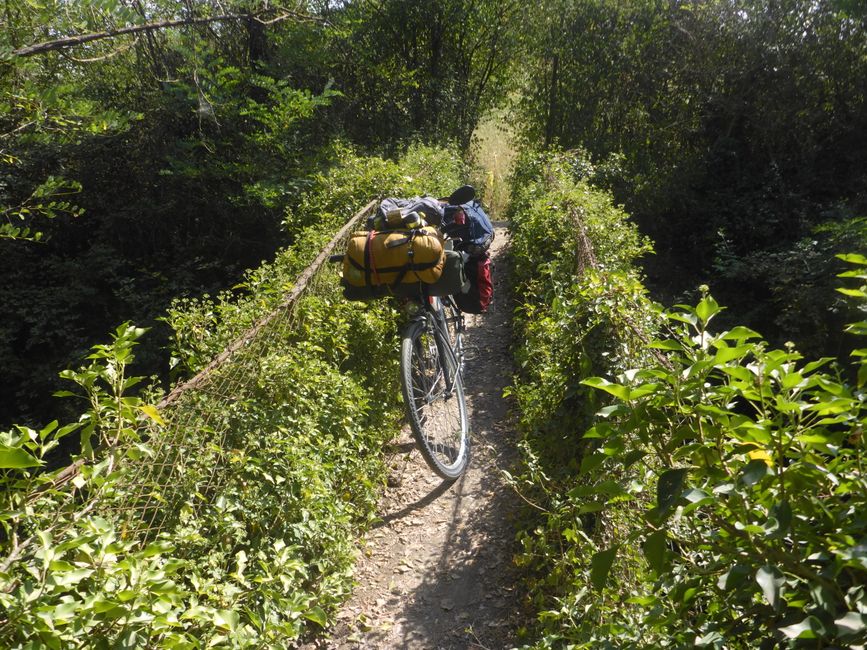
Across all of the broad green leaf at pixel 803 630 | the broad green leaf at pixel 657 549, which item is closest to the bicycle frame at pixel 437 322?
the broad green leaf at pixel 657 549

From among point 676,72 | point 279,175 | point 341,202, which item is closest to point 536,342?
point 341,202

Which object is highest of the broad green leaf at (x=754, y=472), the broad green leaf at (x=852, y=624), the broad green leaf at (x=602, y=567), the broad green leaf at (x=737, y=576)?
the broad green leaf at (x=754, y=472)

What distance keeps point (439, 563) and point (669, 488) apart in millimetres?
2660

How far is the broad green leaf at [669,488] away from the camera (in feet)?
3.78

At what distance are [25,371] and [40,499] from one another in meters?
10.1

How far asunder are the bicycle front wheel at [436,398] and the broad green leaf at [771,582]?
8.68 ft

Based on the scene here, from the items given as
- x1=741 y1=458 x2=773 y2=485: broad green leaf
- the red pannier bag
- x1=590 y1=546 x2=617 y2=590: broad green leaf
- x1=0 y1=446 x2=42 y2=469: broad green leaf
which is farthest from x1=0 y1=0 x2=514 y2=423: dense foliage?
x1=741 y1=458 x2=773 y2=485: broad green leaf

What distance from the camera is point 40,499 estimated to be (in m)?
1.80

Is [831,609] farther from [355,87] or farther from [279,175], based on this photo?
[355,87]

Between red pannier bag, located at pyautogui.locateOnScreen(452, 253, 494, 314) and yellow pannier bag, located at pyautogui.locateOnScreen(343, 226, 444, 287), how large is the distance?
1496mm

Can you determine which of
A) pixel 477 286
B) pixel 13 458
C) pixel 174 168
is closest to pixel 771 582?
A: pixel 13 458

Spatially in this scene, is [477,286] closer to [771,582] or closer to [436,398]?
[436,398]

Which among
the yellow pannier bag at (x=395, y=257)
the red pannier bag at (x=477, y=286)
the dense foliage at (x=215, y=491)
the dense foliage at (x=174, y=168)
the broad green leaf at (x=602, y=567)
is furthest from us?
the dense foliage at (x=174, y=168)

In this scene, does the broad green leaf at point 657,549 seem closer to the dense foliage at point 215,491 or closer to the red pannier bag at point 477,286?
the dense foliage at point 215,491
